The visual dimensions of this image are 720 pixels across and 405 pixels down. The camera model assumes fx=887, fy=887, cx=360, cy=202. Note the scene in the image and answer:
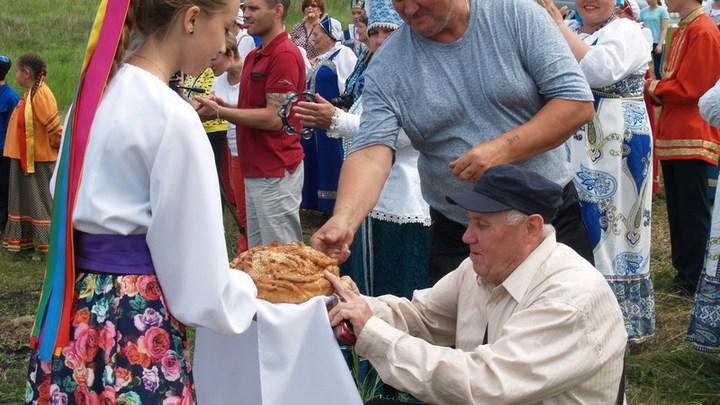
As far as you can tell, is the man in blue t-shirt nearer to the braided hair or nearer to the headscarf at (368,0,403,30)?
the headscarf at (368,0,403,30)

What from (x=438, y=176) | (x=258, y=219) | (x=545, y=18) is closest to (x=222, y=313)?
(x=438, y=176)

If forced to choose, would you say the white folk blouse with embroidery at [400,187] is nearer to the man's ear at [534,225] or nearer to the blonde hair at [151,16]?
the man's ear at [534,225]

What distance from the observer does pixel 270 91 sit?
5703 millimetres

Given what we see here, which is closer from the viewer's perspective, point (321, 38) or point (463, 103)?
point (463, 103)

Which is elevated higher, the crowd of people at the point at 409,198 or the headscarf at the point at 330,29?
the crowd of people at the point at 409,198

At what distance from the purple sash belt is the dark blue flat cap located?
953 mm

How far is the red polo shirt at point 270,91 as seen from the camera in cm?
567

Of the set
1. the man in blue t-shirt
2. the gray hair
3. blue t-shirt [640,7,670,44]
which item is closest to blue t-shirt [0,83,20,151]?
the man in blue t-shirt

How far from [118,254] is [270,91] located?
3593 mm

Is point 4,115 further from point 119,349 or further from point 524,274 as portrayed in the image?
point 524,274

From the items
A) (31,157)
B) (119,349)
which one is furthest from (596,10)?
(31,157)

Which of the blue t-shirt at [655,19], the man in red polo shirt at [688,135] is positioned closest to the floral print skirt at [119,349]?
the man in red polo shirt at [688,135]

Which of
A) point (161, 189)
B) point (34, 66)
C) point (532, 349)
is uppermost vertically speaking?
point (161, 189)

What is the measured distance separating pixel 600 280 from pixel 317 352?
2.77 feet
